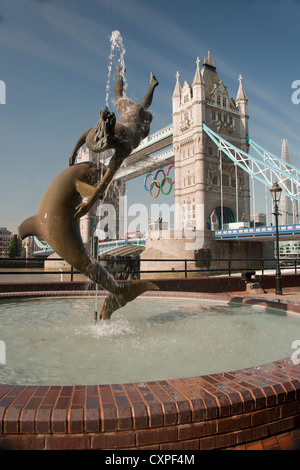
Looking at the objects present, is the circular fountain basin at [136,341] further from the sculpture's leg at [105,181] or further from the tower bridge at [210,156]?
the tower bridge at [210,156]

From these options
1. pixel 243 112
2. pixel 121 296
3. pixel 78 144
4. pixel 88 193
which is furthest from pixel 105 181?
pixel 243 112

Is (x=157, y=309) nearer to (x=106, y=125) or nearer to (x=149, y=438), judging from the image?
(x=106, y=125)

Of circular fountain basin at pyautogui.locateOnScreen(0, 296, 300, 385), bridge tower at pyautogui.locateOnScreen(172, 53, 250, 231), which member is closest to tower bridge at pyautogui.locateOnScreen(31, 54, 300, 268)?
bridge tower at pyautogui.locateOnScreen(172, 53, 250, 231)

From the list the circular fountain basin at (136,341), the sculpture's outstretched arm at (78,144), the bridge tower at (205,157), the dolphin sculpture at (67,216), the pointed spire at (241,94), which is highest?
the pointed spire at (241,94)

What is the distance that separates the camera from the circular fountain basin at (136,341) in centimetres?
284

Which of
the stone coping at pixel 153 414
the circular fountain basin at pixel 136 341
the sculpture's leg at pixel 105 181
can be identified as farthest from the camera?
the sculpture's leg at pixel 105 181

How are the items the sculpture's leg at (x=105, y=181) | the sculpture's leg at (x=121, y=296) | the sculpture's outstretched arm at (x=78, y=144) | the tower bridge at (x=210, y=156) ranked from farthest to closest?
1. the tower bridge at (x=210, y=156)
2. the sculpture's leg at (x=121, y=296)
3. the sculpture's outstretched arm at (x=78, y=144)
4. the sculpture's leg at (x=105, y=181)

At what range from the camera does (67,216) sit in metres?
4.56

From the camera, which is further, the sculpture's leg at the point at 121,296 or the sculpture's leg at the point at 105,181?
the sculpture's leg at the point at 121,296

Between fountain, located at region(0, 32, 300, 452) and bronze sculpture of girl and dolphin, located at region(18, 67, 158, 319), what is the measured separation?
0.01 m

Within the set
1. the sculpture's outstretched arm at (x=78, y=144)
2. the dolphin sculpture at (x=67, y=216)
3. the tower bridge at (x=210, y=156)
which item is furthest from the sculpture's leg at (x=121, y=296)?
the tower bridge at (x=210, y=156)

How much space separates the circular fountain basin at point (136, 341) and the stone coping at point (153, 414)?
57cm

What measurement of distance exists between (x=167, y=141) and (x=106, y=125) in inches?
2445

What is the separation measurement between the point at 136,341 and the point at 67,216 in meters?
1.87
